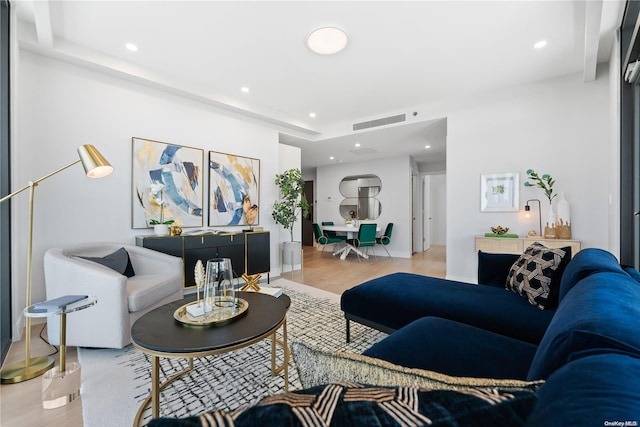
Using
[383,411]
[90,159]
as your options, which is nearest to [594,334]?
[383,411]

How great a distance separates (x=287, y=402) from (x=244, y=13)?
297 cm

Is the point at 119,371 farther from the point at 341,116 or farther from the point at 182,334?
the point at 341,116

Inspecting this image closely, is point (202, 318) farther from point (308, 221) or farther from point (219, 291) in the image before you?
point (308, 221)

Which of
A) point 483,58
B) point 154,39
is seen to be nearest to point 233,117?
point 154,39

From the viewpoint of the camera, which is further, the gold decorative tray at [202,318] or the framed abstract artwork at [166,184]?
the framed abstract artwork at [166,184]

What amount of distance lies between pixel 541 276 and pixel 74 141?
4581mm

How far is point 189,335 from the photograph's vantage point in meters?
1.41

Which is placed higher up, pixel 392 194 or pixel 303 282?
pixel 392 194

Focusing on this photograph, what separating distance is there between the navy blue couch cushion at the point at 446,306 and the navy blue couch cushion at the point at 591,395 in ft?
4.78

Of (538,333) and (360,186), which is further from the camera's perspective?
(360,186)

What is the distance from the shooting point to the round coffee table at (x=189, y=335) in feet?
4.21

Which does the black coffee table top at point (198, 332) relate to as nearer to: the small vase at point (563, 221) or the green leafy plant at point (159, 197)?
the green leafy plant at point (159, 197)

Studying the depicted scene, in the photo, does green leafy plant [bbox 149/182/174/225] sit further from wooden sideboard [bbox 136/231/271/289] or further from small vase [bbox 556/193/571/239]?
small vase [bbox 556/193/571/239]

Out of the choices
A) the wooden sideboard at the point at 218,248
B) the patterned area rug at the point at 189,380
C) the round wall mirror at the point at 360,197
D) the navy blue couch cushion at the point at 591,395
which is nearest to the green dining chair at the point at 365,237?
the round wall mirror at the point at 360,197
